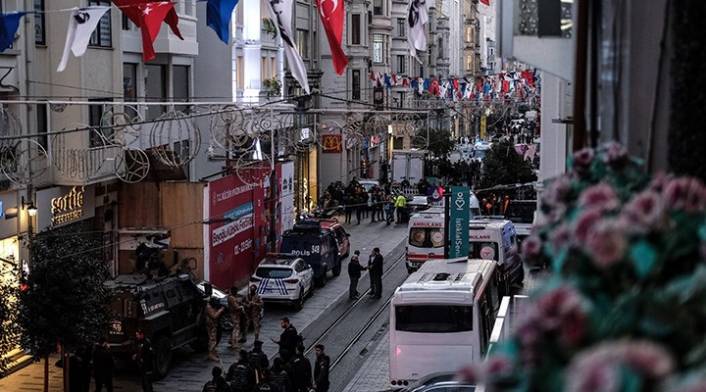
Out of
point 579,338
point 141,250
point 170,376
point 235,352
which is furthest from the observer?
point 141,250

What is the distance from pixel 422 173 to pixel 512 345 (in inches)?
2447

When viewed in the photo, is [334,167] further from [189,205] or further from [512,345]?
[512,345]

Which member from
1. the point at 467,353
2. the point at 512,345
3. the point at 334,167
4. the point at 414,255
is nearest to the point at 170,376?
the point at 467,353

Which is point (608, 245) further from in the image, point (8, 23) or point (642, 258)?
point (8, 23)

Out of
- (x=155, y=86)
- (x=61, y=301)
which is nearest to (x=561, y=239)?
(x=61, y=301)

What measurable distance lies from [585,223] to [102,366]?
66.7ft

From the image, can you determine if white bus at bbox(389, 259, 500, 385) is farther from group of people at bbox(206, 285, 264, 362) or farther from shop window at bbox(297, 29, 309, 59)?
shop window at bbox(297, 29, 309, 59)

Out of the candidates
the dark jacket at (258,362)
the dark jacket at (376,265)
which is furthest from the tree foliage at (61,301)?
the dark jacket at (376,265)

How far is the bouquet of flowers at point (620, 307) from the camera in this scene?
2713 millimetres

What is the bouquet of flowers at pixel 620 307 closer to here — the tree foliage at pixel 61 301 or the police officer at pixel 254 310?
the tree foliage at pixel 61 301

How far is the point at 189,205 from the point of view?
33.8 m

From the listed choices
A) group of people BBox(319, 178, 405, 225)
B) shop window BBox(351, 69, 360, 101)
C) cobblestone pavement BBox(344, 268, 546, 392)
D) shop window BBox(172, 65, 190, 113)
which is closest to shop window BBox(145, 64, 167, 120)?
shop window BBox(172, 65, 190, 113)

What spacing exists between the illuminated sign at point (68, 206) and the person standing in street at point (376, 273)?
876cm

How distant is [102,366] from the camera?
2300 centimetres
